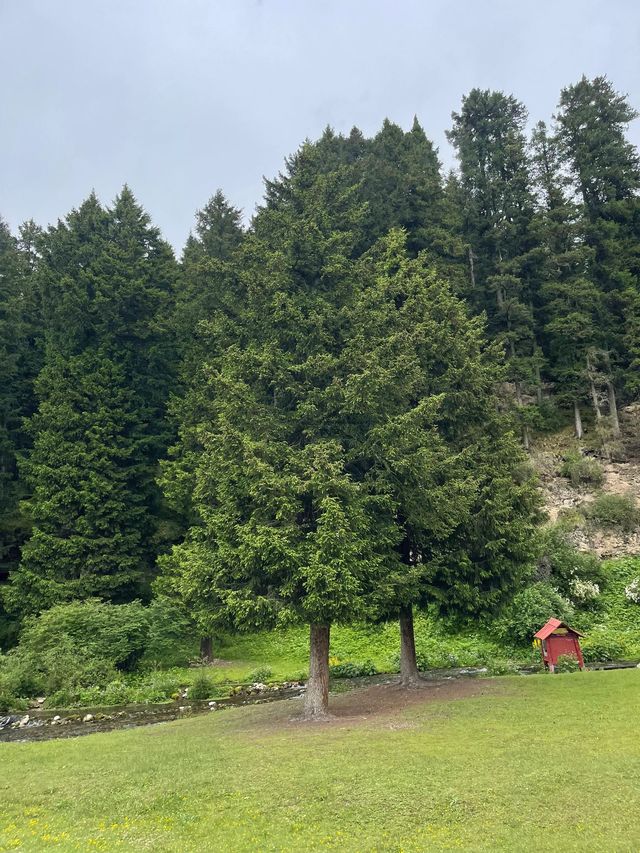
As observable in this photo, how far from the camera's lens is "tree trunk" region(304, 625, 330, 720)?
1483 cm

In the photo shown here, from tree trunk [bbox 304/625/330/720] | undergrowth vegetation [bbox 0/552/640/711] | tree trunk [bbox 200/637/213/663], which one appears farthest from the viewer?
tree trunk [bbox 200/637/213/663]

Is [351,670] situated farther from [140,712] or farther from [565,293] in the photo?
[565,293]

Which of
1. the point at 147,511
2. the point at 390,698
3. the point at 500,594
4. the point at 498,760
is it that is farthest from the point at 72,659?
the point at 498,760

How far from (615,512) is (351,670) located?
17209 mm

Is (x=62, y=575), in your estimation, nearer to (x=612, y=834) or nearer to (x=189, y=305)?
(x=189, y=305)

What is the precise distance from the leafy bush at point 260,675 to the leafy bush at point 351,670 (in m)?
2.49

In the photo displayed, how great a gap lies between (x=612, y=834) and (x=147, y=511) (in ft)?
94.4

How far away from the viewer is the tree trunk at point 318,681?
14.8m

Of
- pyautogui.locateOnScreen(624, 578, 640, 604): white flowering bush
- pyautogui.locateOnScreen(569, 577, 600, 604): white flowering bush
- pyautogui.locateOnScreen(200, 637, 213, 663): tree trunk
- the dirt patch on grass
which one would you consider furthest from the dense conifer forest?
pyautogui.locateOnScreen(624, 578, 640, 604): white flowering bush

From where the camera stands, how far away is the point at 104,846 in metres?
8.01

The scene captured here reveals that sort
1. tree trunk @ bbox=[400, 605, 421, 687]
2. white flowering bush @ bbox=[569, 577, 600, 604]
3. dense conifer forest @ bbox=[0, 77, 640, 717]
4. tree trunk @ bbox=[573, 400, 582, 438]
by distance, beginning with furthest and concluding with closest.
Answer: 1. tree trunk @ bbox=[573, 400, 582, 438]
2. white flowering bush @ bbox=[569, 577, 600, 604]
3. tree trunk @ bbox=[400, 605, 421, 687]
4. dense conifer forest @ bbox=[0, 77, 640, 717]

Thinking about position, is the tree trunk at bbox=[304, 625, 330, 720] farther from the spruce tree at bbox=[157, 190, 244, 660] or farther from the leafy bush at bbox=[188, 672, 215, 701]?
the leafy bush at bbox=[188, 672, 215, 701]

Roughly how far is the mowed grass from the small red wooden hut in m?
4.13

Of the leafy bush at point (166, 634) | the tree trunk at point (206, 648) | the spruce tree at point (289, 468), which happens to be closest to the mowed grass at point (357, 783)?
the spruce tree at point (289, 468)
